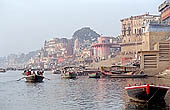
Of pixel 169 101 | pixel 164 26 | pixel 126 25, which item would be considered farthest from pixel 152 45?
pixel 169 101

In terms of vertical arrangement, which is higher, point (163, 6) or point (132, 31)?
point (163, 6)

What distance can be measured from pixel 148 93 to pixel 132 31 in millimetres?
129198

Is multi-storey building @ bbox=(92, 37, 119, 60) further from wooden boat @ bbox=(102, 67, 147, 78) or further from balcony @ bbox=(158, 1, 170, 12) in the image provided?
wooden boat @ bbox=(102, 67, 147, 78)

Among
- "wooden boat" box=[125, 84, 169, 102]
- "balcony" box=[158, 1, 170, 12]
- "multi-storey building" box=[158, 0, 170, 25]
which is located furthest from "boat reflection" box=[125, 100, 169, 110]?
"balcony" box=[158, 1, 170, 12]

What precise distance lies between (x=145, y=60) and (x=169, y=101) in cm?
5868

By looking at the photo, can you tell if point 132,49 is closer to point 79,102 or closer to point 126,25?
point 126,25

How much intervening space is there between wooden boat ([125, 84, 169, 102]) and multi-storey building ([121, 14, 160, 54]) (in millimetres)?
112274

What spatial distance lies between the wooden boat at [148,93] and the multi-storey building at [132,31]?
11227cm

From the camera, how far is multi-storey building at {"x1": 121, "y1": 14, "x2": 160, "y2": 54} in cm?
14762

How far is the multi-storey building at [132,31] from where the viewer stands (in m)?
148

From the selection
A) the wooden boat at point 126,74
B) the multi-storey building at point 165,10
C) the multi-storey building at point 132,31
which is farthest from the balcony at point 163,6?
the wooden boat at point 126,74

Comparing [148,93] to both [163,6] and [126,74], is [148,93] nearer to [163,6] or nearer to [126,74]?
[126,74]

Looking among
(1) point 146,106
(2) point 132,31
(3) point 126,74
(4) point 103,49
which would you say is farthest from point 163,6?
(1) point 146,106

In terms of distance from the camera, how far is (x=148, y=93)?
100 ft
